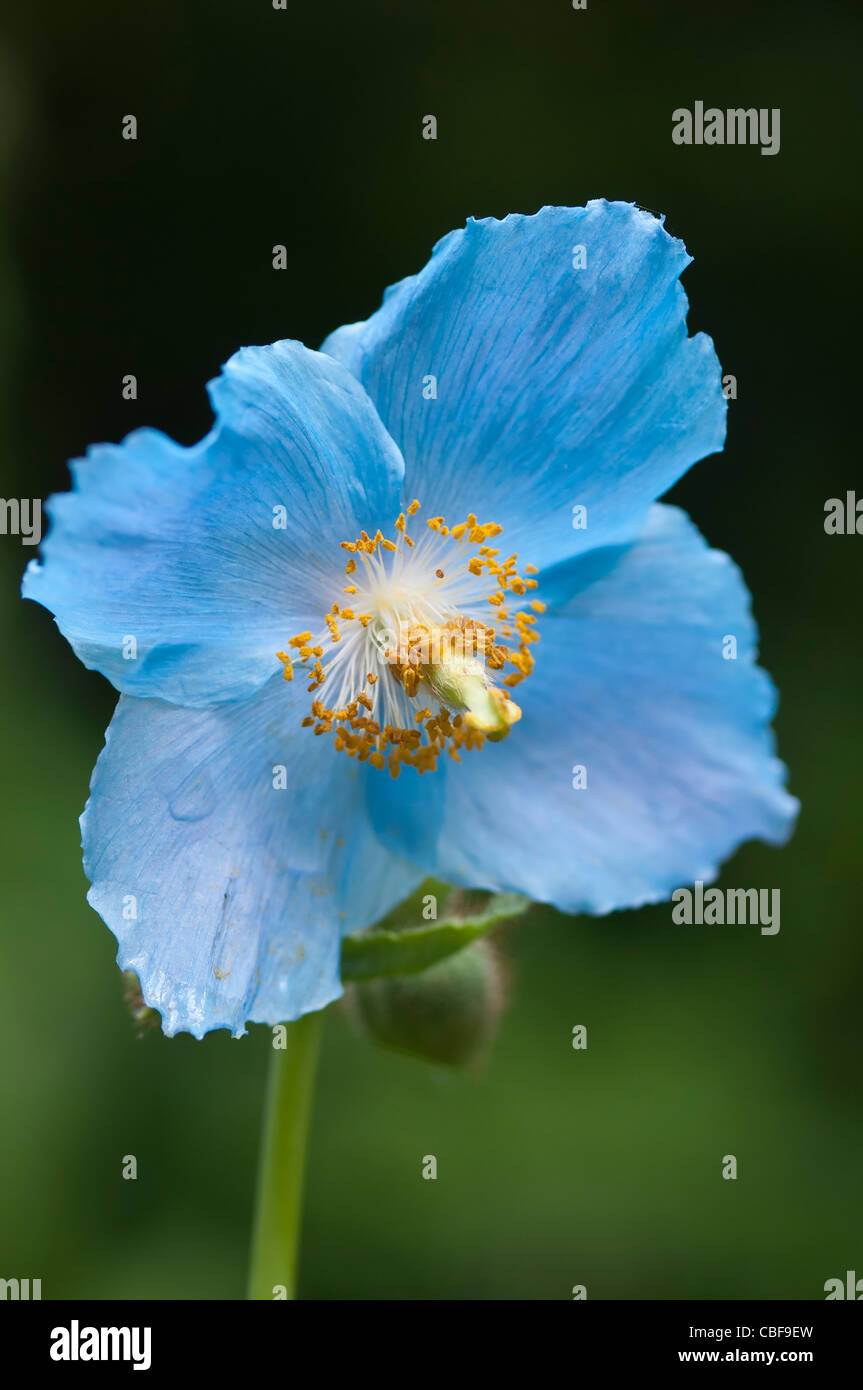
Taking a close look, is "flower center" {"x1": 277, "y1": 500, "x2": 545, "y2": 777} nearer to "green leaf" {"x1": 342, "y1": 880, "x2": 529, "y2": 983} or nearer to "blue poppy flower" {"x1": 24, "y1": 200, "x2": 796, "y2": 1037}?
"blue poppy flower" {"x1": 24, "y1": 200, "x2": 796, "y2": 1037}

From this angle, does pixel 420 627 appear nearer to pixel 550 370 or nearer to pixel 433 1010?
pixel 550 370

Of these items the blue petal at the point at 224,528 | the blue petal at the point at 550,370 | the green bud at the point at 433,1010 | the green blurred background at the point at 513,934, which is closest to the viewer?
the blue petal at the point at 224,528

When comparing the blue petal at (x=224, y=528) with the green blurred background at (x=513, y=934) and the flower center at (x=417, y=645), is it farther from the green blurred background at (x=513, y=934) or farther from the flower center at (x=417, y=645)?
the green blurred background at (x=513, y=934)

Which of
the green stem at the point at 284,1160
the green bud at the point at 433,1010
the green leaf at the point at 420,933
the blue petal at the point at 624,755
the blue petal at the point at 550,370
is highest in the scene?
the blue petal at the point at 550,370

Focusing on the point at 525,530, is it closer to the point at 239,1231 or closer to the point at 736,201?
the point at 239,1231

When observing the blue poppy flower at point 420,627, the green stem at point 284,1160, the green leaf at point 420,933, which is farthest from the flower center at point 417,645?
the green stem at point 284,1160

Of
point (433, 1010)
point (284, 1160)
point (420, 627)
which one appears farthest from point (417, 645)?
point (284, 1160)

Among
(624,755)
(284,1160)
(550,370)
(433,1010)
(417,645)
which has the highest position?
(550,370)

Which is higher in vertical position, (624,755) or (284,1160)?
(624,755)
